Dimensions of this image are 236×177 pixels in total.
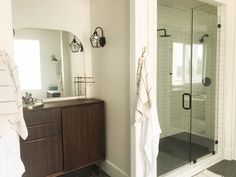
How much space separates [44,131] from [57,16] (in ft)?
5.02

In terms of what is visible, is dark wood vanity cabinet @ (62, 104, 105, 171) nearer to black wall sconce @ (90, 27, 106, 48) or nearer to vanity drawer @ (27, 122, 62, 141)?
vanity drawer @ (27, 122, 62, 141)

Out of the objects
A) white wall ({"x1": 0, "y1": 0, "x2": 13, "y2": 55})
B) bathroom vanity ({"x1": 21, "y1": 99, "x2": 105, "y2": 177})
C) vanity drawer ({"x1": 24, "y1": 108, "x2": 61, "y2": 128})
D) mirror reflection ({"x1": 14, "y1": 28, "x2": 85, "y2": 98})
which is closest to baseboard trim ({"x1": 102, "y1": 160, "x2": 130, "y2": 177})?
bathroom vanity ({"x1": 21, "y1": 99, "x2": 105, "y2": 177})

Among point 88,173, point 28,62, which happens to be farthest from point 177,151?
point 28,62

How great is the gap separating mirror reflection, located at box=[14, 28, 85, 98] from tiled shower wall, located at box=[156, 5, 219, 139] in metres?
1.32

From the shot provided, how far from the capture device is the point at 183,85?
3561 millimetres

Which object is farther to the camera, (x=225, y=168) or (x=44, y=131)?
(x=225, y=168)

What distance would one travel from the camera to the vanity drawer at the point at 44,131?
2232 mm

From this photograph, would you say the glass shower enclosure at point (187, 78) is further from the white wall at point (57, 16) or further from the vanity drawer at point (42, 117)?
the vanity drawer at point (42, 117)

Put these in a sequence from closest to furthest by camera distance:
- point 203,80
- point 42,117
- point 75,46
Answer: point 42,117 < point 75,46 < point 203,80

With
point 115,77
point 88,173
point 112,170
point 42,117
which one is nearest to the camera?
point 42,117

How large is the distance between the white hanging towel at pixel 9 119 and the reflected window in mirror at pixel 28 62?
3.38 feet

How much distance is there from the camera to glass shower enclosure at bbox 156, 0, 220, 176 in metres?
3.21

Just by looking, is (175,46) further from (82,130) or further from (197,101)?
(82,130)

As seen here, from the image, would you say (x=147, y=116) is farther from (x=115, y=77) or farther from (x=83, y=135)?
(x=83, y=135)
